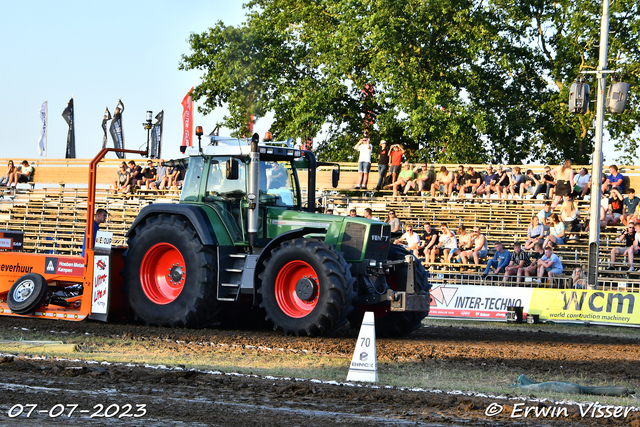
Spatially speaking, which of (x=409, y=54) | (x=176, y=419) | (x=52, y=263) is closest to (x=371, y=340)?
(x=176, y=419)

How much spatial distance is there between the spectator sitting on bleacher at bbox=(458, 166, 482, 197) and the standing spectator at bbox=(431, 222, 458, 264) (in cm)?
343

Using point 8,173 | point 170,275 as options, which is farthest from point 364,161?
point 170,275

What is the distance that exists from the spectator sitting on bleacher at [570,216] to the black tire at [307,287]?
11.5 meters

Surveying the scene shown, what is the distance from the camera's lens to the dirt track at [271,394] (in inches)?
216

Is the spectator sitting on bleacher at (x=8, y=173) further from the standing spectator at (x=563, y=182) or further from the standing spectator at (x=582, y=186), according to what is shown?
the standing spectator at (x=582, y=186)

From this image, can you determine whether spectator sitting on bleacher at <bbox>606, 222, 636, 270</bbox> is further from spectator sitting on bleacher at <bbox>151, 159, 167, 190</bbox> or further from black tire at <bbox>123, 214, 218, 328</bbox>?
spectator sitting on bleacher at <bbox>151, 159, 167, 190</bbox>

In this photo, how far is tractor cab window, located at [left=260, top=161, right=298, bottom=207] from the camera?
1140 centimetres

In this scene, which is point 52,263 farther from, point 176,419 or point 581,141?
point 581,141

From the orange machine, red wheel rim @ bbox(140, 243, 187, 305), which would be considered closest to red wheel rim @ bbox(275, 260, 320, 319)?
red wheel rim @ bbox(140, 243, 187, 305)

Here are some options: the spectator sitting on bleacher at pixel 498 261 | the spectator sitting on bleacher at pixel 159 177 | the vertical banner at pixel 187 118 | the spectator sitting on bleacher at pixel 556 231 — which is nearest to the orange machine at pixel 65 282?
the spectator sitting on bleacher at pixel 498 261

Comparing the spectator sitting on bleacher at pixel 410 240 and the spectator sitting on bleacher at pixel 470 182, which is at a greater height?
the spectator sitting on bleacher at pixel 470 182

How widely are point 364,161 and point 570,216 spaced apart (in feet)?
25.4

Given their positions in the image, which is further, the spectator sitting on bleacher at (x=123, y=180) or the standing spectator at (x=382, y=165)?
the spectator sitting on bleacher at (x=123, y=180)

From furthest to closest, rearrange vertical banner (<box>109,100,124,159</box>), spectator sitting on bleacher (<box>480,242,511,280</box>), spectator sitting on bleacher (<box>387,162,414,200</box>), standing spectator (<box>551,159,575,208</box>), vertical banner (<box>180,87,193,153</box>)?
vertical banner (<box>109,100,124,159</box>)
vertical banner (<box>180,87,193,153</box>)
spectator sitting on bleacher (<box>387,162,414,200</box>)
standing spectator (<box>551,159,575,208</box>)
spectator sitting on bleacher (<box>480,242,511,280</box>)
